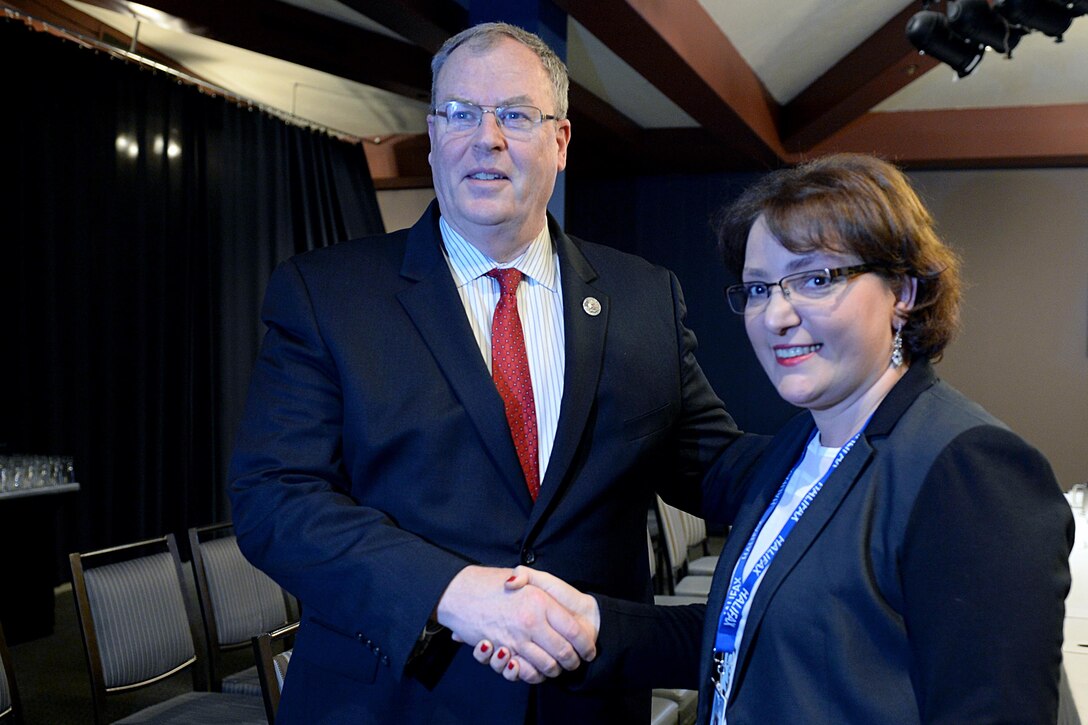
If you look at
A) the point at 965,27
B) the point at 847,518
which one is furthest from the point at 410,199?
the point at 847,518

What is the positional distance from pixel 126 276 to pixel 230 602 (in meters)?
4.00

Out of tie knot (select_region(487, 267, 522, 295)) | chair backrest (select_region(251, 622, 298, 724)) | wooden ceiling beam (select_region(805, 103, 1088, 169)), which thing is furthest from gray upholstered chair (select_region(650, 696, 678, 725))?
wooden ceiling beam (select_region(805, 103, 1088, 169))

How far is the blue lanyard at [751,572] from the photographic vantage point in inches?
49.6

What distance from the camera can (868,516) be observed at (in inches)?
44.5

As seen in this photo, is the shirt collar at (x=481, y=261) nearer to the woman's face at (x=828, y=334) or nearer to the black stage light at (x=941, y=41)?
the woman's face at (x=828, y=334)

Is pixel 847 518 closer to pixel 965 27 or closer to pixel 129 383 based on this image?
pixel 965 27

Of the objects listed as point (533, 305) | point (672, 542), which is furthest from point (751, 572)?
point (672, 542)

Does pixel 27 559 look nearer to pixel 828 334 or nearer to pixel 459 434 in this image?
pixel 459 434

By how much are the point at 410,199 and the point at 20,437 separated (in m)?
4.25

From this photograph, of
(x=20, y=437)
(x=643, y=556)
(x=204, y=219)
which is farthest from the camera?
(x=204, y=219)

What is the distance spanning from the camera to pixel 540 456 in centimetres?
158

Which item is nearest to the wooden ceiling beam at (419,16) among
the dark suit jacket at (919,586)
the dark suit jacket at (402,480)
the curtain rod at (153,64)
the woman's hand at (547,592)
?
the curtain rod at (153,64)

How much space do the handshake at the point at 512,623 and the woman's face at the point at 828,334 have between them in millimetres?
426

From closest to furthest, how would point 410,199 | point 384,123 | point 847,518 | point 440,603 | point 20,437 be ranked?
1. point 847,518
2. point 440,603
3. point 20,437
4. point 384,123
5. point 410,199
